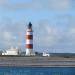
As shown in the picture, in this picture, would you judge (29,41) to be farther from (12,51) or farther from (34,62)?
(34,62)

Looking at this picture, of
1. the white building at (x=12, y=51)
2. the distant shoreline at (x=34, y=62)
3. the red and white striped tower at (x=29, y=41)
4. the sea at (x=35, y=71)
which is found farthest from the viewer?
the red and white striped tower at (x=29, y=41)

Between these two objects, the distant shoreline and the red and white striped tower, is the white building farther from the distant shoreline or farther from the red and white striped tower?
the distant shoreline

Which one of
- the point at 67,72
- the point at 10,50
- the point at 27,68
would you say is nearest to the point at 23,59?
the point at 27,68

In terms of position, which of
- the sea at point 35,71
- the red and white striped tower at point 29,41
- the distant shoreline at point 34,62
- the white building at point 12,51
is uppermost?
the red and white striped tower at point 29,41

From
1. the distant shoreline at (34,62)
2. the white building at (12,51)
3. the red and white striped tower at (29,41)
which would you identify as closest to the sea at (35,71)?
the distant shoreline at (34,62)

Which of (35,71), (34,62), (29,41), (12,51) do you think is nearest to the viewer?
(35,71)

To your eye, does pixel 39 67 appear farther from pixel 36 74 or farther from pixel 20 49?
pixel 20 49

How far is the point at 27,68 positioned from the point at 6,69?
1.06 meters

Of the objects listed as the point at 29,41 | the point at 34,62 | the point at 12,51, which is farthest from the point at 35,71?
the point at 29,41

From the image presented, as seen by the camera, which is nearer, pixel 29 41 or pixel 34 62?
pixel 34 62

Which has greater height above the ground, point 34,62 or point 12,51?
point 12,51

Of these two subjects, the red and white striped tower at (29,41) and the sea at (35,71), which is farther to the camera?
the red and white striped tower at (29,41)

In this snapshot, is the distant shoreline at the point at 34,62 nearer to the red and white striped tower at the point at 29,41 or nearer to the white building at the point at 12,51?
the white building at the point at 12,51

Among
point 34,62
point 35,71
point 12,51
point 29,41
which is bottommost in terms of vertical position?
point 35,71
